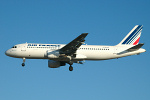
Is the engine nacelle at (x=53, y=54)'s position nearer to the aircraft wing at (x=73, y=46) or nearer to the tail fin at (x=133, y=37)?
the aircraft wing at (x=73, y=46)

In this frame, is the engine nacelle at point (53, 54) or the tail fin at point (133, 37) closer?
the engine nacelle at point (53, 54)

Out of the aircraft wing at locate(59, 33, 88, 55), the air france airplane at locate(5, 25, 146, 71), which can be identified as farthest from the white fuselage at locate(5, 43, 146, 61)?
the aircraft wing at locate(59, 33, 88, 55)

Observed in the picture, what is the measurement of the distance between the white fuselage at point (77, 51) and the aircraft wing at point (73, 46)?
132 centimetres

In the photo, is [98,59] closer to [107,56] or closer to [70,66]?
[107,56]

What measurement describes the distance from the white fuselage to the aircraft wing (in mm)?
1323

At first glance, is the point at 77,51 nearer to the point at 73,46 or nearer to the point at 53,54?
the point at 73,46

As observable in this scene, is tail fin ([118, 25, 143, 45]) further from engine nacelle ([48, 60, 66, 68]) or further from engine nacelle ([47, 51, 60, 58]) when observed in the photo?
engine nacelle ([47, 51, 60, 58])

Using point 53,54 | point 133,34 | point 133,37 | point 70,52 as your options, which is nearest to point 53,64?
point 53,54

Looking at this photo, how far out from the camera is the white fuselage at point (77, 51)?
2623 inches

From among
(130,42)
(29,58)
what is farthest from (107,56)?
(29,58)

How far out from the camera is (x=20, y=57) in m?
68.4

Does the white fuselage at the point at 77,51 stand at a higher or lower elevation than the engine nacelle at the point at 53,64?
higher

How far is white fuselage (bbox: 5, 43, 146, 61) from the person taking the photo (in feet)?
219

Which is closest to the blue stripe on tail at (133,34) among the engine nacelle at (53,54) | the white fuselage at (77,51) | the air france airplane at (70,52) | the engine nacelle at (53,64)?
the air france airplane at (70,52)
